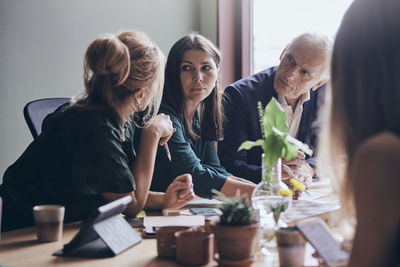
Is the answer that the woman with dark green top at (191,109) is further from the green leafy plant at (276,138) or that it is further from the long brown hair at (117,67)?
the green leafy plant at (276,138)

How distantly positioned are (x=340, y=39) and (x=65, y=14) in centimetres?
220

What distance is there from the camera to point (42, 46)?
8.95 ft

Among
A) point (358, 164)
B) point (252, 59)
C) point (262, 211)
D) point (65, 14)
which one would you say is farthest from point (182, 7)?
point (358, 164)

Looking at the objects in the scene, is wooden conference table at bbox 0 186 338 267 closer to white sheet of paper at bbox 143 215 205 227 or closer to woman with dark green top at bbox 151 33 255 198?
white sheet of paper at bbox 143 215 205 227

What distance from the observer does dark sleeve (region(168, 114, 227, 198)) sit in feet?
6.16

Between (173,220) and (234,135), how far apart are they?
1.01m

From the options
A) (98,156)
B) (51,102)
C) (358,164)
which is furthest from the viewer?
(51,102)

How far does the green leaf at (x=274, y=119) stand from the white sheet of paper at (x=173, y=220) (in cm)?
32

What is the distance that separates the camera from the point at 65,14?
2.81 m

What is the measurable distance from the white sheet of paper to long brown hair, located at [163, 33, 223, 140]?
759 millimetres

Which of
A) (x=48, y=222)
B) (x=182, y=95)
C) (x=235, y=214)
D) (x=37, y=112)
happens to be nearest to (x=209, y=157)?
(x=182, y=95)

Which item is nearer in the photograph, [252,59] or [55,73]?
[55,73]

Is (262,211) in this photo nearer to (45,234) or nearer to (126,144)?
(126,144)

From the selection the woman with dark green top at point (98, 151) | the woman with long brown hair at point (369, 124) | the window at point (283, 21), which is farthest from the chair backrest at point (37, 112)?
the window at point (283, 21)
